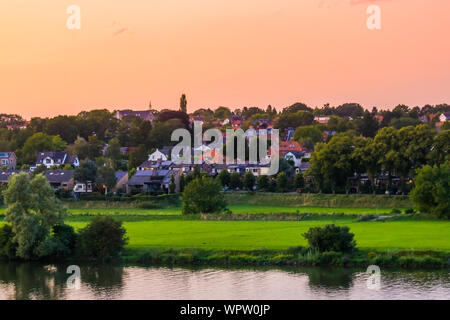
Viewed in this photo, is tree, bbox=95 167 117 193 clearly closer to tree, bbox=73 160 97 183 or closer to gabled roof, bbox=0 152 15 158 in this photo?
tree, bbox=73 160 97 183

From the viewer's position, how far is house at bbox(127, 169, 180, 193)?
8050 cm

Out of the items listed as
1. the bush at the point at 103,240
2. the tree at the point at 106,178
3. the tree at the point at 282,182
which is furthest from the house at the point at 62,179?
the bush at the point at 103,240

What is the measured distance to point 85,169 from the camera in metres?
79.6

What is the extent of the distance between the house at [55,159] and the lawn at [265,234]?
53195 mm

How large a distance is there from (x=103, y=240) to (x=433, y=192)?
23.7 meters

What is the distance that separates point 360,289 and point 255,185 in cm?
4614

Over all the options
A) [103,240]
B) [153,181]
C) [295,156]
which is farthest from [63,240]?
[295,156]

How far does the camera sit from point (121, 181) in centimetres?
8225

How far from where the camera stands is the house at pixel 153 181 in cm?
8050

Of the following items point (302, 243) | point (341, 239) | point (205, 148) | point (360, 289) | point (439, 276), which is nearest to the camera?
point (360, 289)

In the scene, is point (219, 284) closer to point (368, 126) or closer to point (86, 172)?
point (86, 172)
